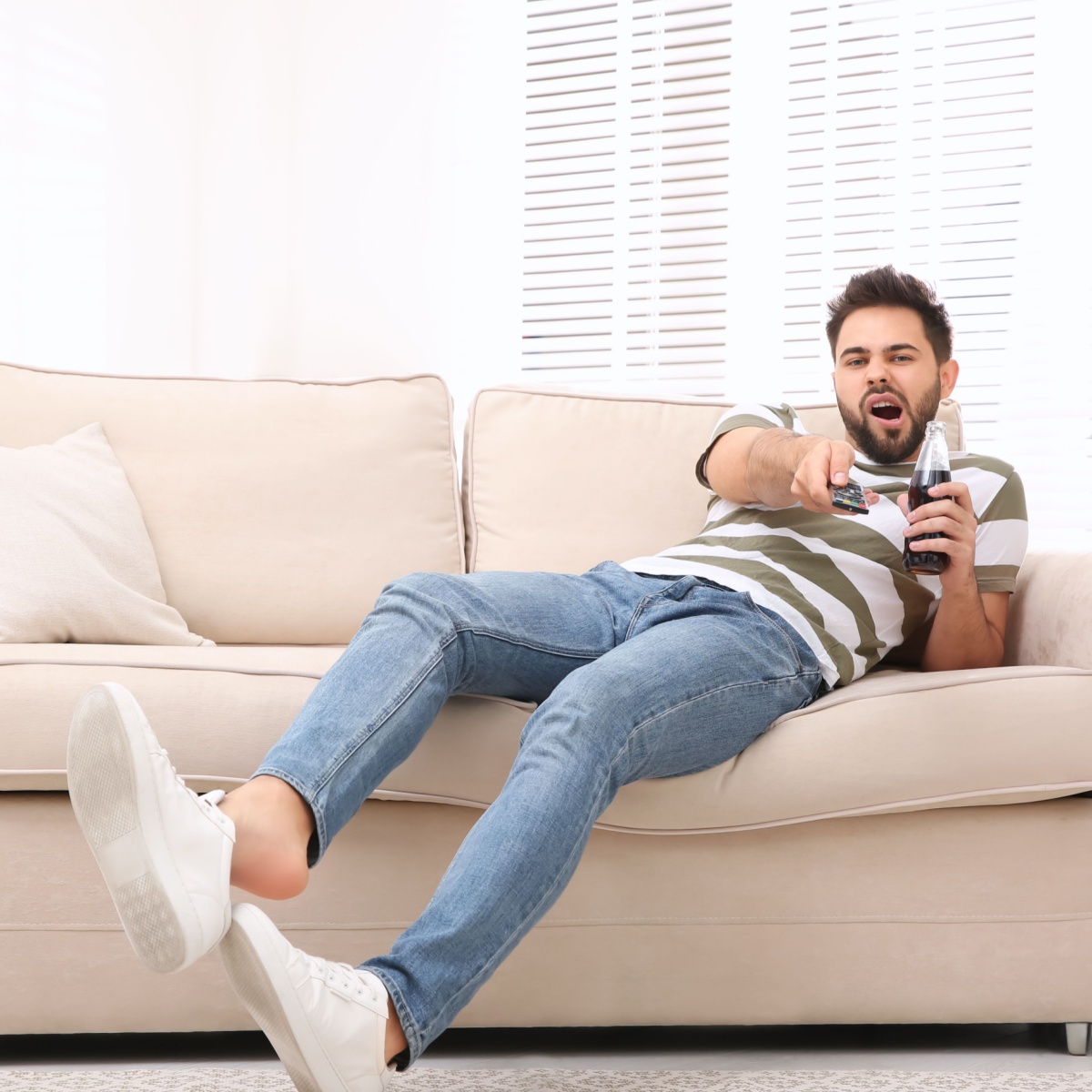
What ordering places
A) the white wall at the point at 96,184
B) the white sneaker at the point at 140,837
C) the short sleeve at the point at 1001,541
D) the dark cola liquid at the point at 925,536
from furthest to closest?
the white wall at the point at 96,184
the short sleeve at the point at 1001,541
the dark cola liquid at the point at 925,536
the white sneaker at the point at 140,837

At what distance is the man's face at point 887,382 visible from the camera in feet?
5.33

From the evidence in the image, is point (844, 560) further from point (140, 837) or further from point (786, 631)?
point (140, 837)

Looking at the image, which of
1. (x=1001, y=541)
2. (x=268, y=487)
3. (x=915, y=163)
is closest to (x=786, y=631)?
(x=1001, y=541)

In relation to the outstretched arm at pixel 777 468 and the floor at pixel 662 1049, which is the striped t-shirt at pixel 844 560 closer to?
the outstretched arm at pixel 777 468

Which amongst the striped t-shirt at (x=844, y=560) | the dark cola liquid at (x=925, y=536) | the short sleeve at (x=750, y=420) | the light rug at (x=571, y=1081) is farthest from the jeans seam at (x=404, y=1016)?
the short sleeve at (x=750, y=420)

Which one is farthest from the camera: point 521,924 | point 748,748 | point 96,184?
point 96,184

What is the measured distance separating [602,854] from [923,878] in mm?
397

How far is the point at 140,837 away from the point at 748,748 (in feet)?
2.32

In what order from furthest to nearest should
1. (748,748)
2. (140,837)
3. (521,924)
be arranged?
1. (748,748)
2. (521,924)
3. (140,837)

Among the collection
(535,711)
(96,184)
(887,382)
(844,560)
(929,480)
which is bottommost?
(535,711)

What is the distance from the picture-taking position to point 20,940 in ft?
4.01

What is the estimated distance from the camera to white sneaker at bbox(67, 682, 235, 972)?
2.59ft

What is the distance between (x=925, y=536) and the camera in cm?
133

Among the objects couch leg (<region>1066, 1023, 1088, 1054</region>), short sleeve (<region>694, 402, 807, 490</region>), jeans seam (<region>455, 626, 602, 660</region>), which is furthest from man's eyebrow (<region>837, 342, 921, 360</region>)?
couch leg (<region>1066, 1023, 1088, 1054</region>)
